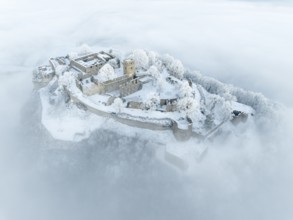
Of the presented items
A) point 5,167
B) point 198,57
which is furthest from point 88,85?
point 198,57

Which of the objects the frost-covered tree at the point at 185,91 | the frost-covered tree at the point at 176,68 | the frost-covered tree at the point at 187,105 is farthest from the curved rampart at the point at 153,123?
the frost-covered tree at the point at 176,68

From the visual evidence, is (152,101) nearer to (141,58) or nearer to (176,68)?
(141,58)

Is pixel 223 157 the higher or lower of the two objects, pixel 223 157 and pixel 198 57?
the higher

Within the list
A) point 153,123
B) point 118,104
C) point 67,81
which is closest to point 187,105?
point 153,123

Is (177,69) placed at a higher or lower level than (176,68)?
lower

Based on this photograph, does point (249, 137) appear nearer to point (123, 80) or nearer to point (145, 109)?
point (145, 109)

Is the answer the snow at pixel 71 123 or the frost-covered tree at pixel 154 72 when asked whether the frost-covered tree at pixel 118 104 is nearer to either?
the snow at pixel 71 123

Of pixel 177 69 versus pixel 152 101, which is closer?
pixel 152 101

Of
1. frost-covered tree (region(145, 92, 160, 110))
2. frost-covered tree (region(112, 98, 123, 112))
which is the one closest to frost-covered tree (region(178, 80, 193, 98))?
frost-covered tree (region(145, 92, 160, 110))
